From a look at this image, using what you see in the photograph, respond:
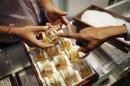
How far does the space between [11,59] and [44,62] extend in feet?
0.62

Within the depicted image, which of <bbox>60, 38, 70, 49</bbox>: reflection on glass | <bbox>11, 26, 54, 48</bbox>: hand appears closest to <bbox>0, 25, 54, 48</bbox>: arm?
<bbox>11, 26, 54, 48</bbox>: hand

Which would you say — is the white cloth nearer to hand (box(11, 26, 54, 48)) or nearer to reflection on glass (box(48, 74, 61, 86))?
hand (box(11, 26, 54, 48))

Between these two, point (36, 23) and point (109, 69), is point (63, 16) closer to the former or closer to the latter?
point (36, 23)

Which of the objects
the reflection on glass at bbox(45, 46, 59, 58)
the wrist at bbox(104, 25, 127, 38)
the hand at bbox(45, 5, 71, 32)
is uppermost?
the hand at bbox(45, 5, 71, 32)

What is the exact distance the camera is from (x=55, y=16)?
79 cm

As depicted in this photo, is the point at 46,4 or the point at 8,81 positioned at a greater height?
the point at 46,4

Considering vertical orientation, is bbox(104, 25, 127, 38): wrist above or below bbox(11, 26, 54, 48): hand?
below

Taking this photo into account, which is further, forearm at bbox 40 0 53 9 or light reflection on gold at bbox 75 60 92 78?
forearm at bbox 40 0 53 9

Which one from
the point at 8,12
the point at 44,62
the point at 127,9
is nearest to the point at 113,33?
the point at 44,62

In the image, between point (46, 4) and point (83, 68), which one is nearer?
point (83, 68)

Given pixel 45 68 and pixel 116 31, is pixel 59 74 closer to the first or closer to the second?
pixel 45 68

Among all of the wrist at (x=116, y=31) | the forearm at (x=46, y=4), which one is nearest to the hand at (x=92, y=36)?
the wrist at (x=116, y=31)

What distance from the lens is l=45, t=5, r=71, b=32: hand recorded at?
76 cm

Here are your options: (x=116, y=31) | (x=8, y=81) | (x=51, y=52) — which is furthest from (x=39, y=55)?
(x=116, y=31)
